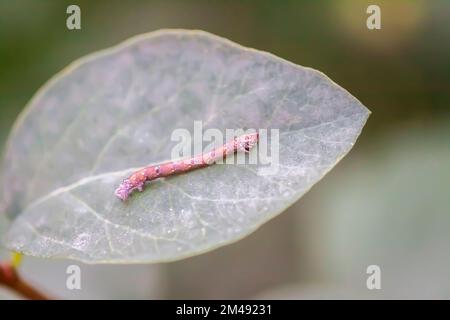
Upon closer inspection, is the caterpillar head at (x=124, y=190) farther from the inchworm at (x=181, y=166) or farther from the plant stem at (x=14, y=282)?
the plant stem at (x=14, y=282)

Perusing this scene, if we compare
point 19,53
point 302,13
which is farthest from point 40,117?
point 302,13

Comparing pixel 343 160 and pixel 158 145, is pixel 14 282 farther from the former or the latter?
pixel 343 160

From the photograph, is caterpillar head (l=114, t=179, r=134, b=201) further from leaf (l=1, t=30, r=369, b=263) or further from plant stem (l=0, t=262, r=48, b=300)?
plant stem (l=0, t=262, r=48, b=300)

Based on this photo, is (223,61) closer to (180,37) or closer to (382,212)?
(180,37)

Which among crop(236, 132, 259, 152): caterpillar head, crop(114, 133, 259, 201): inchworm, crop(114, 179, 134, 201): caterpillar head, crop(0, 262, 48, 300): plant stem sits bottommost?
crop(0, 262, 48, 300): plant stem

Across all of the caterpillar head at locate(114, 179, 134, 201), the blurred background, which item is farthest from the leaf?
the blurred background

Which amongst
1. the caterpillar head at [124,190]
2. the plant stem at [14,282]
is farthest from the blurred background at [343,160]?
the caterpillar head at [124,190]
